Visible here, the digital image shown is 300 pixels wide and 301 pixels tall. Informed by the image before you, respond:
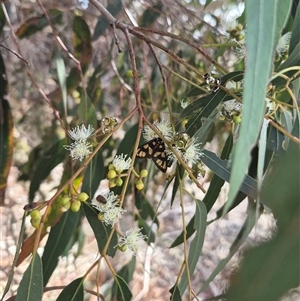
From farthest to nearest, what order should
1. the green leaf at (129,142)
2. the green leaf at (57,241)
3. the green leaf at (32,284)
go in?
the green leaf at (129,142) < the green leaf at (57,241) < the green leaf at (32,284)

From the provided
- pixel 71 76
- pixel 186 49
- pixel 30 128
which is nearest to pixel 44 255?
pixel 71 76

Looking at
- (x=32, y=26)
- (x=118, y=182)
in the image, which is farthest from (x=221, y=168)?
(x=32, y=26)

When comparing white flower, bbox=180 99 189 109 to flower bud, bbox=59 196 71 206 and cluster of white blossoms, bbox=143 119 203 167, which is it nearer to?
cluster of white blossoms, bbox=143 119 203 167

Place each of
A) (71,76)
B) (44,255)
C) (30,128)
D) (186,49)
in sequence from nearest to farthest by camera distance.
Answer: (44,255) < (71,76) < (186,49) < (30,128)

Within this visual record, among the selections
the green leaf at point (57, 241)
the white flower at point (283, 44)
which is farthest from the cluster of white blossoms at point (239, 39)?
the green leaf at point (57, 241)

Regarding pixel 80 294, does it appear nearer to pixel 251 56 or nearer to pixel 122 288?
pixel 122 288

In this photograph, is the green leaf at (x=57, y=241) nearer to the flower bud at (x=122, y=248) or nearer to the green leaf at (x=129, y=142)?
the green leaf at (x=129, y=142)
